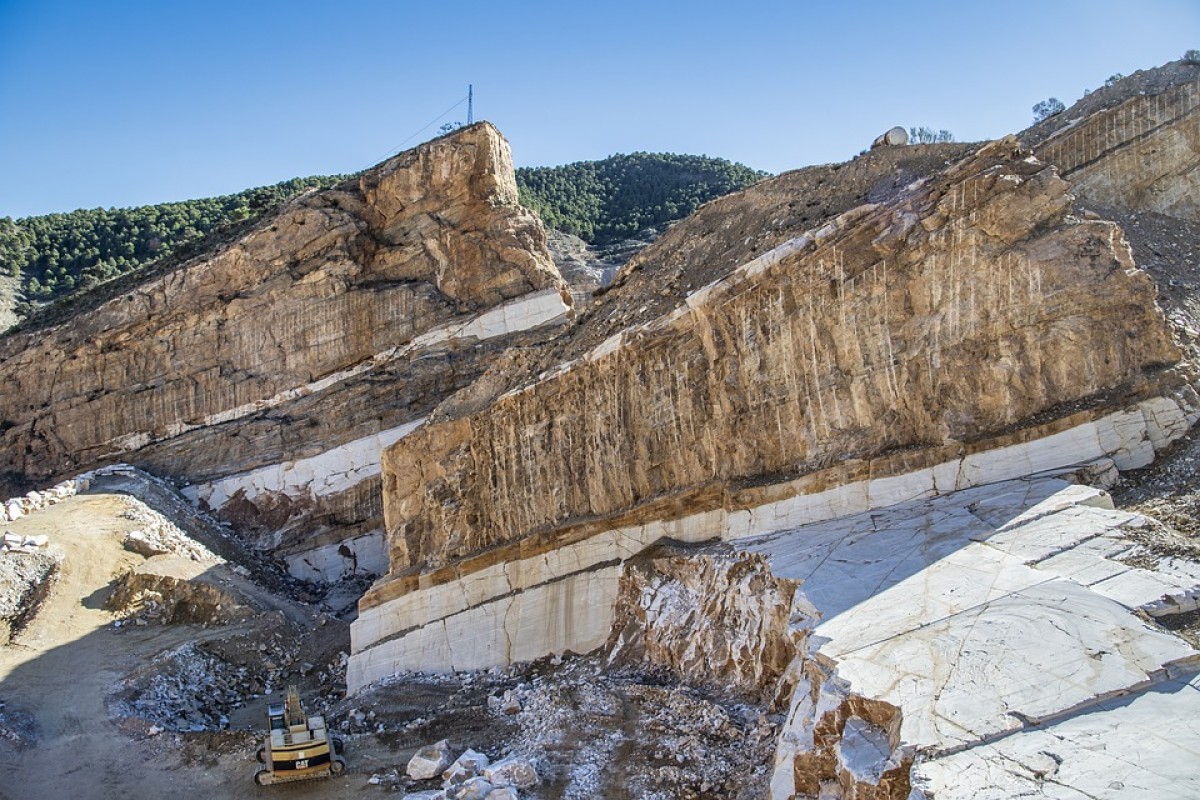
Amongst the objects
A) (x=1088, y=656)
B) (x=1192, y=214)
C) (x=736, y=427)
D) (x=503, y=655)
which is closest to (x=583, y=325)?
(x=736, y=427)

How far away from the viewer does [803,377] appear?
15562 mm

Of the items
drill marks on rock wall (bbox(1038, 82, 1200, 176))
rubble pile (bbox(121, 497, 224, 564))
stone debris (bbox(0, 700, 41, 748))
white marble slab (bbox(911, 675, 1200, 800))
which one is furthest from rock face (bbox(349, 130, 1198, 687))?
rubble pile (bbox(121, 497, 224, 564))

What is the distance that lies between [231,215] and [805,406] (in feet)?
133

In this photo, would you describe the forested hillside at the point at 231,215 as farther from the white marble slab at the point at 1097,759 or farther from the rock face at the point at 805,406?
the white marble slab at the point at 1097,759

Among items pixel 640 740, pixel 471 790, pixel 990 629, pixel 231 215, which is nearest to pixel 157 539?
pixel 471 790

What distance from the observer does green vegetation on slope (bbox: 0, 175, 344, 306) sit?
52406 millimetres

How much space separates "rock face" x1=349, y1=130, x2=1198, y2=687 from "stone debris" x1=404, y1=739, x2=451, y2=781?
3.60 m

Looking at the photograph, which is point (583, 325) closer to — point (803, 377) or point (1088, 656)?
point (803, 377)

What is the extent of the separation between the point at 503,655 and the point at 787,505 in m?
6.21

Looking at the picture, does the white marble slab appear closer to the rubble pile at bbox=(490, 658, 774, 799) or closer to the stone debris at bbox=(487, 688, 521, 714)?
the rubble pile at bbox=(490, 658, 774, 799)

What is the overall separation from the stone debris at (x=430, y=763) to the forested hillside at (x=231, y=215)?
128 feet

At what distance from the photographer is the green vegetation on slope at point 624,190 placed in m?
53.6

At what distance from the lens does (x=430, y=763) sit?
1435cm

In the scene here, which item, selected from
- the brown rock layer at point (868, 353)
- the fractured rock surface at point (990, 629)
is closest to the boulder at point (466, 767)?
the fractured rock surface at point (990, 629)
